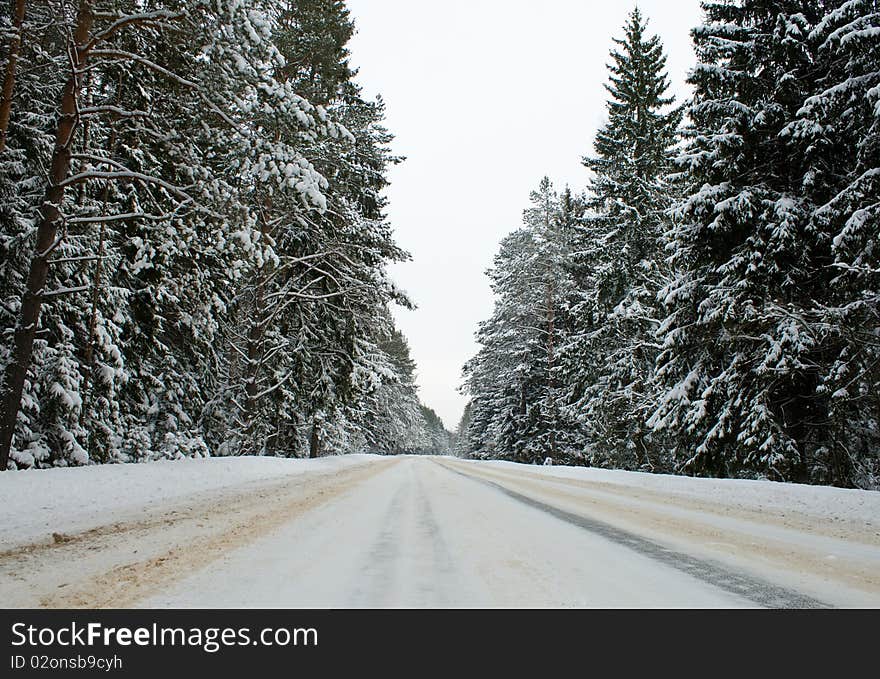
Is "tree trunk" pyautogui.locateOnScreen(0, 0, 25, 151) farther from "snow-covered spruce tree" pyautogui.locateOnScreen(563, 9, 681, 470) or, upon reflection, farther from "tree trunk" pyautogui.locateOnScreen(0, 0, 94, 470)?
"snow-covered spruce tree" pyautogui.locateOnScreen(563, 9, 681, 470)

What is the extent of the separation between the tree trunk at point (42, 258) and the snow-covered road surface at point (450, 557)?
3.11 m

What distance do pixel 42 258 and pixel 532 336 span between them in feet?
84.0

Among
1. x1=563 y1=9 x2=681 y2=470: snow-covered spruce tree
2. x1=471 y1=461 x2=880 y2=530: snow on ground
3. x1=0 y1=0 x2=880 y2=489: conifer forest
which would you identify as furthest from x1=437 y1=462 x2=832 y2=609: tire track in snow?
x1=563 y1=9 x2=681 y2=470: snow-covered spruce tree

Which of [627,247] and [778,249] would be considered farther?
[627,247]

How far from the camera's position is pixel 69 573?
3268 millimetres

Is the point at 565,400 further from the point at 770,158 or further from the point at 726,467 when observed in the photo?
the point at 770,158

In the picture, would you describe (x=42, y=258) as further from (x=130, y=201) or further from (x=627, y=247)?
(x=627, y=247)

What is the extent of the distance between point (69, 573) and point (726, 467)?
13.8 meters

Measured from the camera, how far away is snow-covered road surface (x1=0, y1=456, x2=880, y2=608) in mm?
2775

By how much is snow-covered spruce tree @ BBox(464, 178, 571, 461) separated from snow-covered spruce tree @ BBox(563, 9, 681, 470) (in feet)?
17.0

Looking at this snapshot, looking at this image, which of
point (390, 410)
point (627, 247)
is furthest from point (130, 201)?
point (390, 410)

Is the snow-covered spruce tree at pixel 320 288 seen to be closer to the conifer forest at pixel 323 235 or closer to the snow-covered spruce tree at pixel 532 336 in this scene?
the conifer forest at pixel 323 235

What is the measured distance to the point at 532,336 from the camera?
100ft

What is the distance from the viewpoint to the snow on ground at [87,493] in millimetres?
5139
